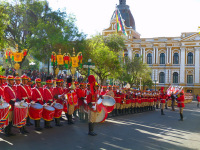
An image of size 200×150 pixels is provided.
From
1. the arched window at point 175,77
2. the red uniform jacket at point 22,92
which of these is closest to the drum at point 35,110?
the red uniform jacket at point 22,92

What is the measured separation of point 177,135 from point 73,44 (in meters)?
21.0

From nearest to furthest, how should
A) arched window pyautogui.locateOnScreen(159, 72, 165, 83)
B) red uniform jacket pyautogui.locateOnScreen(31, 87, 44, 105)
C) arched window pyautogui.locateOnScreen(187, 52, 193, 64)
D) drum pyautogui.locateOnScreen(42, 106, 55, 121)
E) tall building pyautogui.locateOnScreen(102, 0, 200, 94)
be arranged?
red uniform jacket pyautogui.locateOnScreen(31, 87, 44, 105) < drum pyautogui.locateOnScreen(42, 106, 55, 121) < tall building pyautogui.locateOnScreen(102, 0, 200, 94) < arched window pyautogui.locateOnScreen(187, 52, 193, 64) < arched window pyautogui.locateOnScreen(159, 72, 165, 83)

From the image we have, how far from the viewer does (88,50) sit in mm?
30359

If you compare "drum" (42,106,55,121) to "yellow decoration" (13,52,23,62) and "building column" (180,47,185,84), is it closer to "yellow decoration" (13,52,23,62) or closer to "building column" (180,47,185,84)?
"yellow decoration" (13,52,23,62)

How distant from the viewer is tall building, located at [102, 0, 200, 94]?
194ft

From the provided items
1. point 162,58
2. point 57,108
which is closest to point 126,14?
point 162,58

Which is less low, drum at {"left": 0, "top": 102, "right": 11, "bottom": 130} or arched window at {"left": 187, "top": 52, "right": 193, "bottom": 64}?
arched window at {"left": 187, "top": 52, "right": 193, "bottom": 64}

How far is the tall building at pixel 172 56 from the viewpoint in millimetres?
59031

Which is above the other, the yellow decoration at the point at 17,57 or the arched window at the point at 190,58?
the arched window at the point at 190,58

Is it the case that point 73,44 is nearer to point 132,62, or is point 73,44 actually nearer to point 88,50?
point 88,50

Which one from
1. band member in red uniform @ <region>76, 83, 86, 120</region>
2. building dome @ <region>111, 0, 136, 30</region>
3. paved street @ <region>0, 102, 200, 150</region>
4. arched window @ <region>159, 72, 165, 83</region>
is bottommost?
paved street @ <region>0, 102, 200, 150</region>

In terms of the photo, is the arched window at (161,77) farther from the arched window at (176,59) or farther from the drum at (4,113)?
the drum at (4,113)

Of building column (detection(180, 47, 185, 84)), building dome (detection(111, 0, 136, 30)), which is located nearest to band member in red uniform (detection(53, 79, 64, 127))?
building column (detection(180, 47, 185, 84))

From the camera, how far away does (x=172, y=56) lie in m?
61.4
